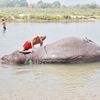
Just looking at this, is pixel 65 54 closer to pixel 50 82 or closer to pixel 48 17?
pixel 50 82

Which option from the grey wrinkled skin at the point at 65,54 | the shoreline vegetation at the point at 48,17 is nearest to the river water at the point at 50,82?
the grey wrinkled skin at the point at 65,54

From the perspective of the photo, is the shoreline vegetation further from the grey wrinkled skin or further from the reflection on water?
the reflection on water

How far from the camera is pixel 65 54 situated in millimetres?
13250

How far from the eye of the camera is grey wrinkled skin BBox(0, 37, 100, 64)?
13.3m

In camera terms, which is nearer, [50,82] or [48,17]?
[50,82]

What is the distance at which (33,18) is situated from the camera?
59281mm

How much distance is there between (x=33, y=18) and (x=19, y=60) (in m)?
46.1

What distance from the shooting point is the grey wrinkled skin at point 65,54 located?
43.5 feet

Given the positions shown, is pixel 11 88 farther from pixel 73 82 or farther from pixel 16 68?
pixel 16 68

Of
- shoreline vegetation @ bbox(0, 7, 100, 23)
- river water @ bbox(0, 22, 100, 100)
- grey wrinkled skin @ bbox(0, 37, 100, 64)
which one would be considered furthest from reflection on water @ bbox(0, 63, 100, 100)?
shoreline vegetation @ bbox(0, 7, 100, 23)

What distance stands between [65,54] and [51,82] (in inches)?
104

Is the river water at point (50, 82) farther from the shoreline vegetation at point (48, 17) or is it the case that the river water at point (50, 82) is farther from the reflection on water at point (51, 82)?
the shoreline vegetation at point (48, 17)

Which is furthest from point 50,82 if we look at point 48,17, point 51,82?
point 48,17

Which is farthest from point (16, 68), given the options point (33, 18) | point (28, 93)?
point (33, 18)
